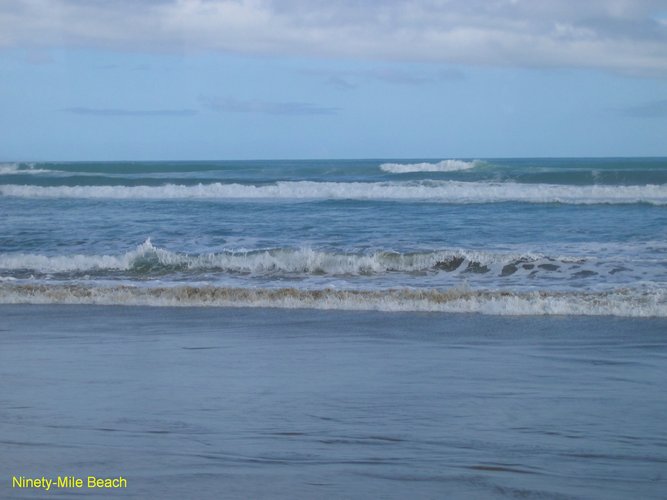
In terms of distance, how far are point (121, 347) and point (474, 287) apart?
5257 mm

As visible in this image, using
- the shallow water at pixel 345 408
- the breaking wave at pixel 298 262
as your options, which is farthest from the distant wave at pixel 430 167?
the shallow water at pixel 345 408

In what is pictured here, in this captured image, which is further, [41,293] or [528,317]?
[41,293]

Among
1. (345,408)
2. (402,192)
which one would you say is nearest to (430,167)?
(402,192)

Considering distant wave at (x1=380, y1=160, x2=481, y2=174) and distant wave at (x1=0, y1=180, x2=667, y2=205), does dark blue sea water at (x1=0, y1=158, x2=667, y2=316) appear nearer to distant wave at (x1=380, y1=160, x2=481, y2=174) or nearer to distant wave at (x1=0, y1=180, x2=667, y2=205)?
distant wave at (x1=0, y1=180, x2=667, y2=205)

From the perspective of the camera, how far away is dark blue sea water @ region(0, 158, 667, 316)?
403 inches

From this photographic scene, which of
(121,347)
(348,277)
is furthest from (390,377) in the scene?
(348,277)

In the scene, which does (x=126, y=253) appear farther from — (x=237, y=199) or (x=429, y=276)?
(x=237, y=199)

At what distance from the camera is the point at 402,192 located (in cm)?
2861

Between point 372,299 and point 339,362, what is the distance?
3.11m

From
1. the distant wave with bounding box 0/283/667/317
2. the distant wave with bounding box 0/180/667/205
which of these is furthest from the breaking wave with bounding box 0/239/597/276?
the distant wave with bounding box 0/180/667/205

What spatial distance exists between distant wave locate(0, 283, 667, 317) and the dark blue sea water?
0.08 feet

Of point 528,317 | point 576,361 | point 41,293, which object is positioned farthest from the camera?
point 41,293

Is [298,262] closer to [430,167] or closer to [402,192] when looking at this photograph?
[402,192]

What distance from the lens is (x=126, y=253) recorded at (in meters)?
14.2
